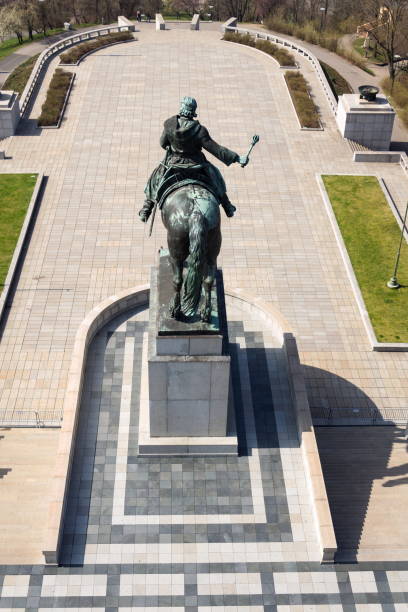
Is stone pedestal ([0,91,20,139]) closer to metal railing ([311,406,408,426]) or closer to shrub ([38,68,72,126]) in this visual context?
shrub ([38,68,72,126])

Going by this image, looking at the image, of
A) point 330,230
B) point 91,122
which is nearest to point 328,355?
point 330,230

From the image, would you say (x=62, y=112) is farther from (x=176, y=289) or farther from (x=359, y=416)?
(x=176, y=289)

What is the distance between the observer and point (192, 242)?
23969mm

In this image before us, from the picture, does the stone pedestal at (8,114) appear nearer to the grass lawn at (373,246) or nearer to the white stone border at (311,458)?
the grass lawn at (373,246)

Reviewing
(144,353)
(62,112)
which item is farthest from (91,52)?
(144,353)

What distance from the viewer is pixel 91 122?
193 ft

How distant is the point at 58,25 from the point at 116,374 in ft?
241

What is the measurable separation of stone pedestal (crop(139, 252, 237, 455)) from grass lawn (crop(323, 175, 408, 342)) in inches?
603

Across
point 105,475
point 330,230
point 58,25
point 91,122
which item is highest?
point 58,25

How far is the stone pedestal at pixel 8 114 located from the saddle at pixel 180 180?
35.0 m

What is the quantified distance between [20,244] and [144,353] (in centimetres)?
1657

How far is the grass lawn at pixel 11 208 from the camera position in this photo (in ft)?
146

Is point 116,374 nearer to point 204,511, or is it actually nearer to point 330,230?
point 204,511

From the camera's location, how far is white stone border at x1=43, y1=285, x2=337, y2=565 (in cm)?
2475
